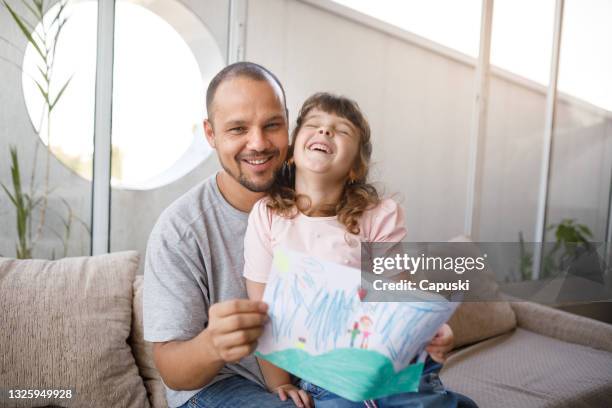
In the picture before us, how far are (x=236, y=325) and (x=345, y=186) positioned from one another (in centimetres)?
45

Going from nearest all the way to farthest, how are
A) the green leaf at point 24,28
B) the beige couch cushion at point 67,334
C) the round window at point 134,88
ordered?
the beige couch cushion at point 67,334 < the green leaf at point 24,28 < the round window at point 134,88

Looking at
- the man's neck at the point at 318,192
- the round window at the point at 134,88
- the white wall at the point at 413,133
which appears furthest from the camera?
the white wall at the point at 413,133

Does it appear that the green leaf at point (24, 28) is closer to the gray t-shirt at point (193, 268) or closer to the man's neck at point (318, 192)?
the gray t-shirt at point (193, 268)

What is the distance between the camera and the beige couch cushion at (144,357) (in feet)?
5.09

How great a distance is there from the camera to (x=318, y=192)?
1.08m

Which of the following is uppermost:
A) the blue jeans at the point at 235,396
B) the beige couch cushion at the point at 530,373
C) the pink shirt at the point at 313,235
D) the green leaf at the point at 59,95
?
the green leaf at the point at 59,95

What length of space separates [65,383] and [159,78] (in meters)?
1.64

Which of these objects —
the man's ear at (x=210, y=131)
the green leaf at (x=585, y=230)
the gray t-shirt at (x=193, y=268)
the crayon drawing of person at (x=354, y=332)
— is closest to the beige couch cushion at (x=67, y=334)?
the gray t-shirt at (x=193, y=268)

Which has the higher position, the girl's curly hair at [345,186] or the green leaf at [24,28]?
the green leaf at [24,28]

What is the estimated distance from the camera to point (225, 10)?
2.35m

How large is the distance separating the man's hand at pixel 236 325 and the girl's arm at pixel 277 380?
213mm

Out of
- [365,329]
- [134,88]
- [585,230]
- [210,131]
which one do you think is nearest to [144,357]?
[210,131]

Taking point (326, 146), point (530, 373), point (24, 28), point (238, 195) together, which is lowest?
point (530, 373)

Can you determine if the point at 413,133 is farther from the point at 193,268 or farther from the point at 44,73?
the point at 193,268
